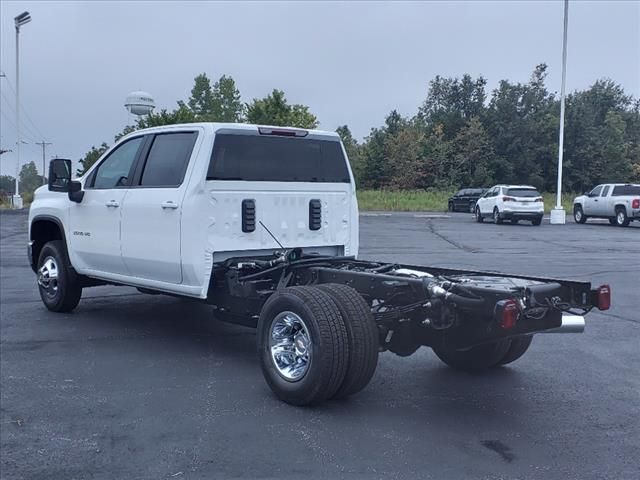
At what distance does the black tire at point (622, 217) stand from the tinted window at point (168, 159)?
2533 cm

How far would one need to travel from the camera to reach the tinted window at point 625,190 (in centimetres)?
2871

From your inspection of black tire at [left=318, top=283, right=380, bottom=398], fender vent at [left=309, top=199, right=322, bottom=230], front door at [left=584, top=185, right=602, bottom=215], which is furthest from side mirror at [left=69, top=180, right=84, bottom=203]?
front door at [left=584, top=185, right=602, bottom=215]

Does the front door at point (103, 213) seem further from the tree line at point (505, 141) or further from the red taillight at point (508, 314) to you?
the tree line at point (505, 141)

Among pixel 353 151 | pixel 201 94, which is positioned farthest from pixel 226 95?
pixel 353 151

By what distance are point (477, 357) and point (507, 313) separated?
1874 millimetres

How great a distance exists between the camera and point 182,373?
638 centimetres

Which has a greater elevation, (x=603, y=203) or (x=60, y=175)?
(x=60, y=175)

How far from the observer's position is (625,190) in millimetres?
29250

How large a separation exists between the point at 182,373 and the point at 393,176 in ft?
181

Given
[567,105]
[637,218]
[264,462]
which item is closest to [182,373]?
[264,462]

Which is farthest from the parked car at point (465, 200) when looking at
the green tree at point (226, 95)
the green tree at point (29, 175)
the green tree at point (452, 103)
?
the green tree at point (29, 175)

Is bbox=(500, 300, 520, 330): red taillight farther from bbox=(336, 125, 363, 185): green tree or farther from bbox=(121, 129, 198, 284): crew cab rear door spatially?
bbox=(336, 125, 363, 185): green tree

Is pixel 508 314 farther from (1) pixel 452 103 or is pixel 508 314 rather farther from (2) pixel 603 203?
(1) pixel 452 103

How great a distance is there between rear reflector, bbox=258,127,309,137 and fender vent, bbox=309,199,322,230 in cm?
67
